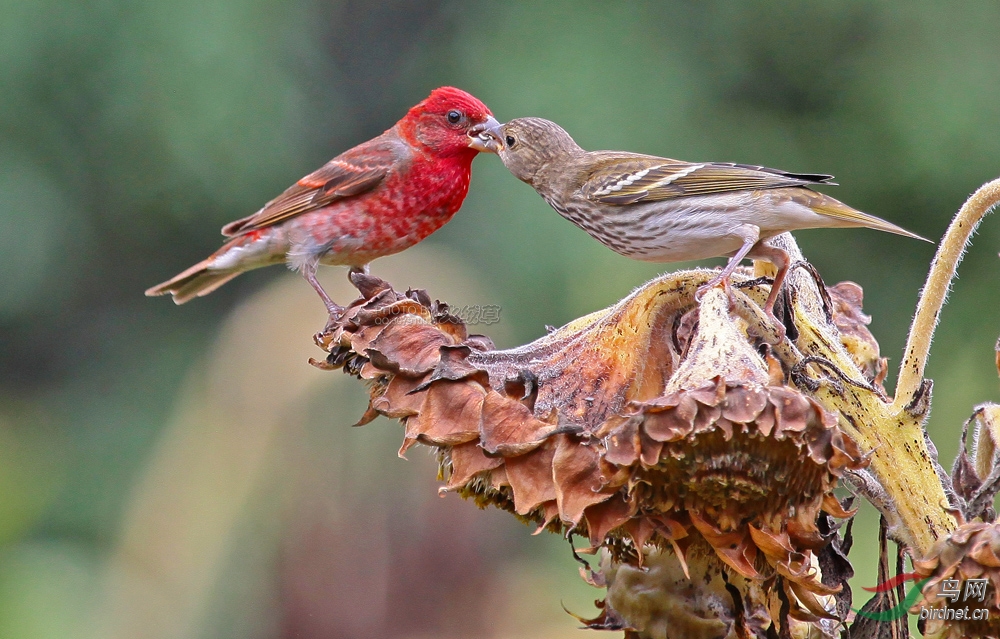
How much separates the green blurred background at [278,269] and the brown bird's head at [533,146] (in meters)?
0.97

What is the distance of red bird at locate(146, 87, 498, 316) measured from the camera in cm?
403

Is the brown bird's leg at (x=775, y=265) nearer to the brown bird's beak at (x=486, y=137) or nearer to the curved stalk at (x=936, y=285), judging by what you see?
the curved stalk at (x=936, y=285)

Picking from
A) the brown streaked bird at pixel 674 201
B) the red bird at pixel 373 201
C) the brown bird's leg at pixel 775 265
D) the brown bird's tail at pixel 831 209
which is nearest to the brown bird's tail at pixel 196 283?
the red bird at pixel 373 201

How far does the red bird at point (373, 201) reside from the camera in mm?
4031

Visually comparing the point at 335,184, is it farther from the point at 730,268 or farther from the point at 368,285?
the point at 730,268

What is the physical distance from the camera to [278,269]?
275 inches

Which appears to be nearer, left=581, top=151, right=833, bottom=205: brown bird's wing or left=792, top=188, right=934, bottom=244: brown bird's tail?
left=792, top=188, right=934, bottom=244: brown bird's tail

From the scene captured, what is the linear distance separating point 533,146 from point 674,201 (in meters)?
0.81

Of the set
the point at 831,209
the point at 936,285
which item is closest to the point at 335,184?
the point at 831,209

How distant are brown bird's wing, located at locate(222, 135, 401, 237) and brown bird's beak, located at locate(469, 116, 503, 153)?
0.31 m

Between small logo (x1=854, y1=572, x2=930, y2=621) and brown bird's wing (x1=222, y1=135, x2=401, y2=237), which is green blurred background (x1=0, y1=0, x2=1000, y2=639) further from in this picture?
small logo (x1=854, y1=572, x2=930, y2=621)

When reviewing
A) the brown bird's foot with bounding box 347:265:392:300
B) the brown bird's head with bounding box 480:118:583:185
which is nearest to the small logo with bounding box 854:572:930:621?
the brown bird's foot with bounding box 347:265:392:300

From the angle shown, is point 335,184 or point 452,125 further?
point 452,125

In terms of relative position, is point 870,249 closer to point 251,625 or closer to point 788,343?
point 251,625
